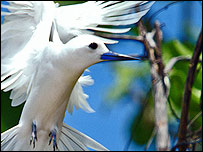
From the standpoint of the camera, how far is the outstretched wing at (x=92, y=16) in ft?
4.00

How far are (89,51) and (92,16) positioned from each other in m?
0.26

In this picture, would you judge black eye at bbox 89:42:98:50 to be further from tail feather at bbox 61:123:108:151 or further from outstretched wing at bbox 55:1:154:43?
tail feather at bbox 61:123:108:151

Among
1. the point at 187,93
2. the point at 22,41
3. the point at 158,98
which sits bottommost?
the point at 158,98

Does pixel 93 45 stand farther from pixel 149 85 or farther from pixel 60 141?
pixel 149 85

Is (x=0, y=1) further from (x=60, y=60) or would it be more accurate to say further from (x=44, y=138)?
(x=44, y=138)

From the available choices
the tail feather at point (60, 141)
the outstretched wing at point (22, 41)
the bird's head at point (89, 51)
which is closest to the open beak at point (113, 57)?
the bird's head at point (89, 51)

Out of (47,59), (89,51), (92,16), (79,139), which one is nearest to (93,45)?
(89,51)

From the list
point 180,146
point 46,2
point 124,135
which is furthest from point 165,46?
point 46,2

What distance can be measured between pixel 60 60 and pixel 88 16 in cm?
24

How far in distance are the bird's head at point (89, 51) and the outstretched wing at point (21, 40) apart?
148 mm

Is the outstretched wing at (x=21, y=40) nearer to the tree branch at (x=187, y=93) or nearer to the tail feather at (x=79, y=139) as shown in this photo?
the tail feather at (x=79, y=139)

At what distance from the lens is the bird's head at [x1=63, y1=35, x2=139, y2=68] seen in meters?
1.01

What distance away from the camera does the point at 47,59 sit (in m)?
1.12

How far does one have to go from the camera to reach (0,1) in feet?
4.03
